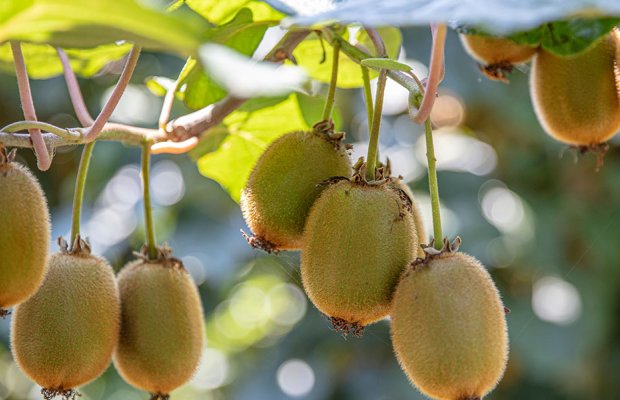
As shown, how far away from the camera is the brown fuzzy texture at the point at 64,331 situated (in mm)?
898

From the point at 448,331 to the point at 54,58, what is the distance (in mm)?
708

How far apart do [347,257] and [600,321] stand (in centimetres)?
175

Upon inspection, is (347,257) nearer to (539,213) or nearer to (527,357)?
(527,357)

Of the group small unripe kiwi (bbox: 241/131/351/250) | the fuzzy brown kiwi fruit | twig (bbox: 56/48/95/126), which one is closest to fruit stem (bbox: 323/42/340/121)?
small unripe kiwi (bbox: 241/131/351/250)

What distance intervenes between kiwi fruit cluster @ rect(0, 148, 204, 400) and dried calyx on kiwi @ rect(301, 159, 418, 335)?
0.67ft

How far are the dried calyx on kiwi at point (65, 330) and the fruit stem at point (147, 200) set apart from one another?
12 centimetres

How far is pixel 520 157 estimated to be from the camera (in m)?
2.67

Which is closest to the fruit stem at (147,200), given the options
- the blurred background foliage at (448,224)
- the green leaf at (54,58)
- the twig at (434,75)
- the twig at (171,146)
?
the twig at (171,146)

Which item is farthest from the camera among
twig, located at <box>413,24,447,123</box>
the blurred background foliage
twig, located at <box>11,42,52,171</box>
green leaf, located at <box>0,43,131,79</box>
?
the blurred background foliage

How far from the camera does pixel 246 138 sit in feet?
4.15

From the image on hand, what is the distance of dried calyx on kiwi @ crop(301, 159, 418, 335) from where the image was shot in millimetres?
844

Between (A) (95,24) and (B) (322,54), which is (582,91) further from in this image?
(A) (95,24)

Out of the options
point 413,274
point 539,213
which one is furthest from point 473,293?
point 539,213

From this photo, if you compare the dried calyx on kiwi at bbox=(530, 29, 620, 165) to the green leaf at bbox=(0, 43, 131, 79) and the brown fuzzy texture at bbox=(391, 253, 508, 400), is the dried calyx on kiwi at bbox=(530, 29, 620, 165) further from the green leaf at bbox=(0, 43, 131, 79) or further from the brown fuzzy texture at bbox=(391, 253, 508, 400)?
the green leaf at bbox=(0, 43, 131, 79)
